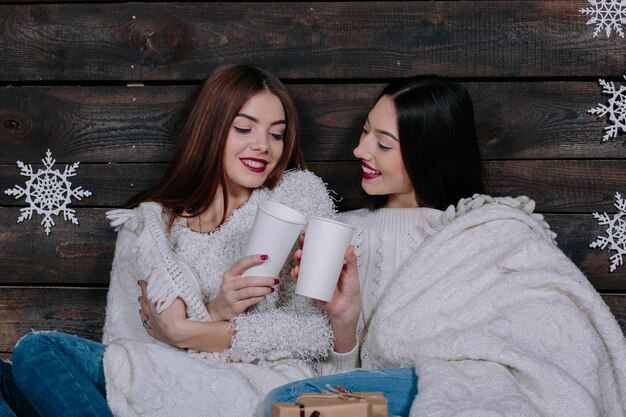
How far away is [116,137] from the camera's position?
2.31 metres

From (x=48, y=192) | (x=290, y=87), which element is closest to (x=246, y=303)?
(x=290, y=87)

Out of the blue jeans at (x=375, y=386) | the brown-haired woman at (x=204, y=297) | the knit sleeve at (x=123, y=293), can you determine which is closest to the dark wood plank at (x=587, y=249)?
the brown-haired woman at (x=204, y=297)

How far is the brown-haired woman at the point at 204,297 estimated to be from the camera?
66.4 inches

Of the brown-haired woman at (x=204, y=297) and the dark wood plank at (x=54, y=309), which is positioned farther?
the dark wood plank at (x=54, y=309)

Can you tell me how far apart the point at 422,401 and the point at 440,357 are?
0.68 ft

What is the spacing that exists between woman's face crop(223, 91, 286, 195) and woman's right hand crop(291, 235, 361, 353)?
0.95 ft

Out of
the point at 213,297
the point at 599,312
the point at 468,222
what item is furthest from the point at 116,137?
the point at 599,312

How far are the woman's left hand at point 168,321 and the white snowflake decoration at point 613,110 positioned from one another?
51.4 inches

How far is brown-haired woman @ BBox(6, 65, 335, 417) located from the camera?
1.69m

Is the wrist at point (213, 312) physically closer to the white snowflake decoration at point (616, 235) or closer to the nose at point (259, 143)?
the nose at point (259, 143)

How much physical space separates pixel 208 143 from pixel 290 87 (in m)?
0.37

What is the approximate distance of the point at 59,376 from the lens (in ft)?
5.30

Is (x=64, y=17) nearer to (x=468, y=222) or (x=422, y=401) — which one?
(x=468, y=222)

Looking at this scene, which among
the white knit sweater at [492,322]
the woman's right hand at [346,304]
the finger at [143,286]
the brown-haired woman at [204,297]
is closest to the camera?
the white knit sweater at [492,322]
